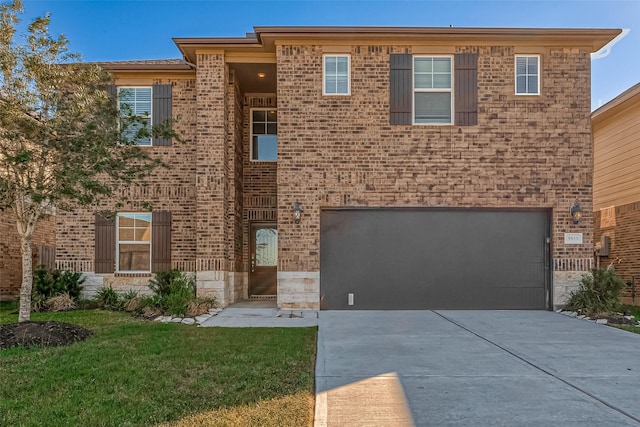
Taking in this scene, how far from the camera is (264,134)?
42.6 ft

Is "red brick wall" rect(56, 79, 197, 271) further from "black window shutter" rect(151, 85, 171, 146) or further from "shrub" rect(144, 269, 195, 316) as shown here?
"shrub" rect(144, 269, 195, 316)

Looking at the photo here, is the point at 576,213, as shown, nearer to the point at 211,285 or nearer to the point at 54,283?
the point at 211,285

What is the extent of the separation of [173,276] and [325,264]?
3.41 meters

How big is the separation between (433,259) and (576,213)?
3.21 metres

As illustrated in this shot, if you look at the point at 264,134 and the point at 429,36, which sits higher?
the point at 429,36

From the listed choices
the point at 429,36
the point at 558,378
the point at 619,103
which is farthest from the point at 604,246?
the point at 558,378

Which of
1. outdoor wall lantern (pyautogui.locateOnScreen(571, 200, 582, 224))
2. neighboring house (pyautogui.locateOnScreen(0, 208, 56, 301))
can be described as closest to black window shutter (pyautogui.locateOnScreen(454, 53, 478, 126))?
outdoor wall lantern (pyautogui.locateOnScreen(571, 200, 582, 224))

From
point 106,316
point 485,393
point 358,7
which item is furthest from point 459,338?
point 358,7

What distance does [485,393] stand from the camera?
467cm

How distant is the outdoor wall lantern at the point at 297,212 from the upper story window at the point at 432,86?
3305 mm

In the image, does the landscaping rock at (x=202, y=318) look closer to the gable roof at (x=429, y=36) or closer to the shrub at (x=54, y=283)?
the shrub at (x=54, y=283)

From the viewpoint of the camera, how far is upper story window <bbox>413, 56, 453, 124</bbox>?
1090cm

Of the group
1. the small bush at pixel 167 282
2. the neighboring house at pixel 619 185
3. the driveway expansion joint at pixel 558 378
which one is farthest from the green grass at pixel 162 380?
the neighboring house at pixel 619 185

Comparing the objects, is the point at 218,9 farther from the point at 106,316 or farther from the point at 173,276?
the point at 106,316
